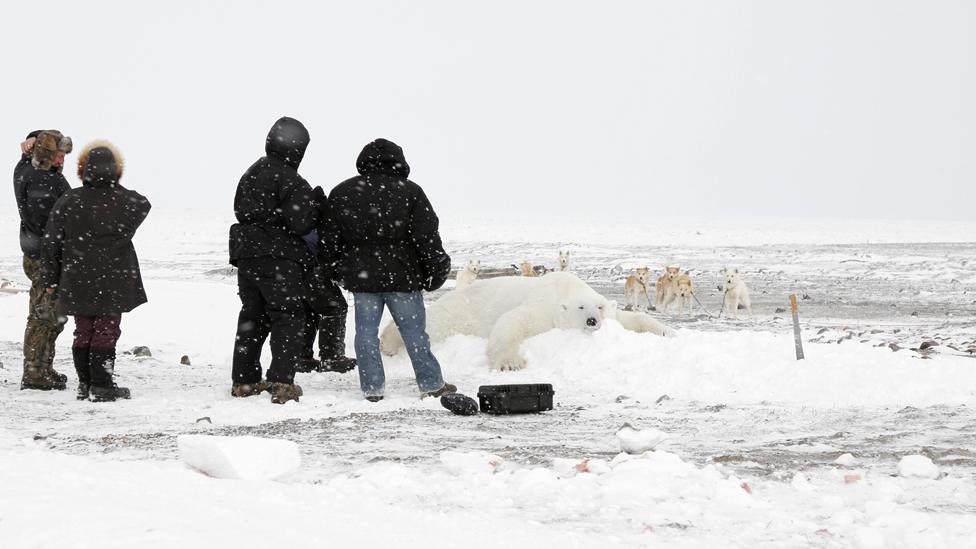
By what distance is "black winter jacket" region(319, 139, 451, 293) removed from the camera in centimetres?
668

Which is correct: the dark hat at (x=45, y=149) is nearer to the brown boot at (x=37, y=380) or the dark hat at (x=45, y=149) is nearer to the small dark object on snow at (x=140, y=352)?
the brown boot at (x=37, y=380)

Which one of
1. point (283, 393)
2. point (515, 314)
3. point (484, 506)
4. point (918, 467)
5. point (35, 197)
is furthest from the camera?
point (515, 314)

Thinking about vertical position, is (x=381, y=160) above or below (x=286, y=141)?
below

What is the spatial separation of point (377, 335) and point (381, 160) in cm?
121

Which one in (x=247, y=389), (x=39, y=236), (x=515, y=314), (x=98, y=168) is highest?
(x=98, y=168)

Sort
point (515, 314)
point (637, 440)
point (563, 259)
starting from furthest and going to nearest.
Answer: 1. point (563, 259)
2. point (515, 314)
3. point (637, 440)

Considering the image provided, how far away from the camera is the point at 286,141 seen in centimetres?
666

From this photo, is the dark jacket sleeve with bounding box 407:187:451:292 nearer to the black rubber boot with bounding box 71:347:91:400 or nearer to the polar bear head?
the polar bear head

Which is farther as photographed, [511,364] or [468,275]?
[468,275]

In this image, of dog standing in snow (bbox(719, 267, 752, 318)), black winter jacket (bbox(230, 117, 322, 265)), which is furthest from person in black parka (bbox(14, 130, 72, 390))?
dog standing in snow (bbox(719, 267, 752, 318))

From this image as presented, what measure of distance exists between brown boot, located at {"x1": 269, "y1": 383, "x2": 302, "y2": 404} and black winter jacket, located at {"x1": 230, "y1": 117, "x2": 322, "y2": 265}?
2.76 ft

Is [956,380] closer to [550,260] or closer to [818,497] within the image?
[818,497]

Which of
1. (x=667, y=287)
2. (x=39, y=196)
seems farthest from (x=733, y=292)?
(x=39, y=196)

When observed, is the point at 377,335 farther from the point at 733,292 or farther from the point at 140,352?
the point at 733,292
